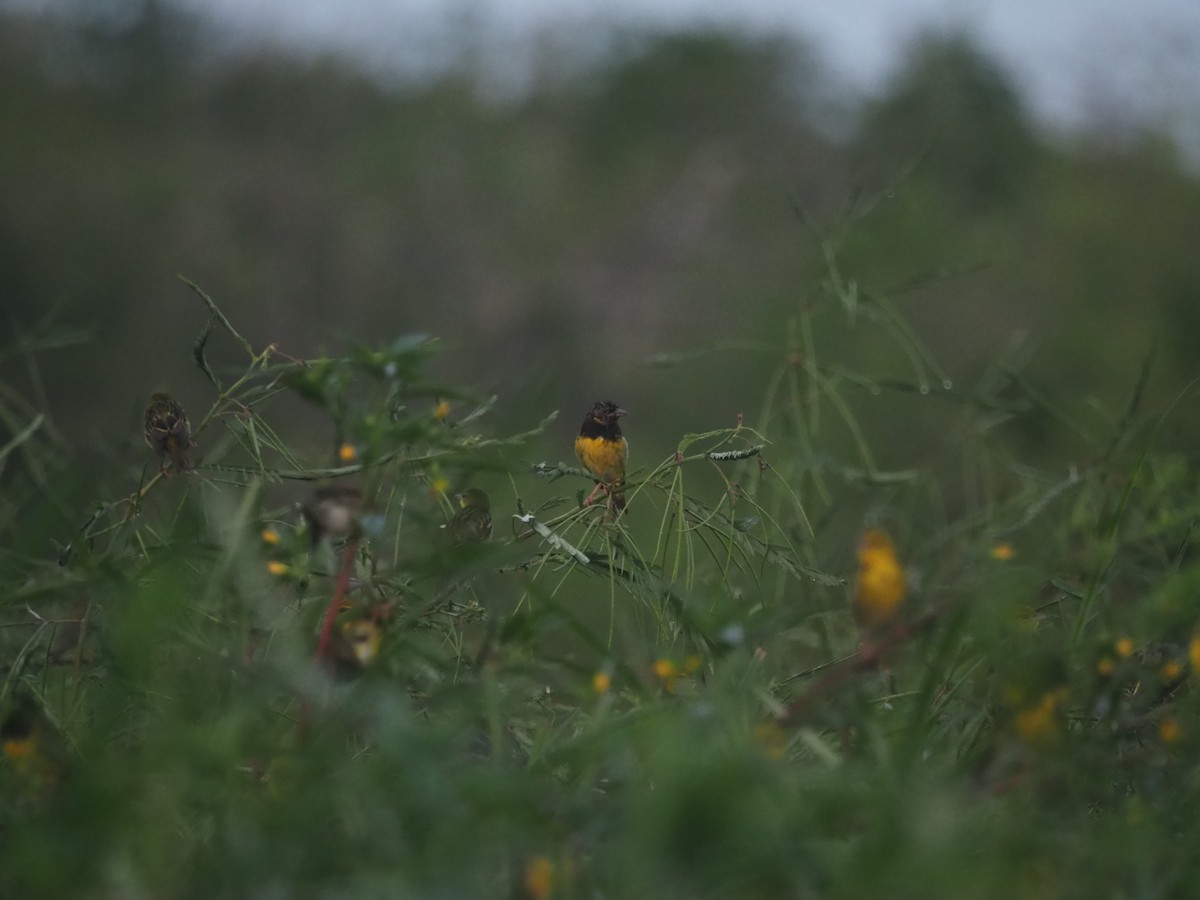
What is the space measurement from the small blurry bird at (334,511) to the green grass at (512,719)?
0.5 inches

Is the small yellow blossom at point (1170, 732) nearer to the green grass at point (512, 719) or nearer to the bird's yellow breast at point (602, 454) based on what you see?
the green grass at point (512, 719)

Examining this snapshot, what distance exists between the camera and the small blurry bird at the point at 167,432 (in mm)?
1906

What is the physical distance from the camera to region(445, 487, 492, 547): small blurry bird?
68.5 inches

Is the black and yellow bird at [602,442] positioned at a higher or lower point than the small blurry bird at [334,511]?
lower

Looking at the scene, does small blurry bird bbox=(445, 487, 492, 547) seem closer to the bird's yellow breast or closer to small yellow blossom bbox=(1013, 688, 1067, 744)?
small yellow blossom bbox=(1013, 688, 1067, 744)

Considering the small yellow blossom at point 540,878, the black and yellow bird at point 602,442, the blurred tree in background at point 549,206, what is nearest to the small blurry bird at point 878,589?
the small yellow blossom at point 540,878

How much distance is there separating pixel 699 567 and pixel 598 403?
87 centimetres

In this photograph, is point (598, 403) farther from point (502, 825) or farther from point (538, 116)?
point (538, 116)

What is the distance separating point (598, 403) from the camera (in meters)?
2.86

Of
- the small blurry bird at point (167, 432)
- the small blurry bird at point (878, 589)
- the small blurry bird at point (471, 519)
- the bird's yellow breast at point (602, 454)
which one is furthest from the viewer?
the bird's yellow breast at point (602, 454)

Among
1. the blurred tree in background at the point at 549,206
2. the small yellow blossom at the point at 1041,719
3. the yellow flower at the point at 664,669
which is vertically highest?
the small yellow blossom at the point at 1041,719

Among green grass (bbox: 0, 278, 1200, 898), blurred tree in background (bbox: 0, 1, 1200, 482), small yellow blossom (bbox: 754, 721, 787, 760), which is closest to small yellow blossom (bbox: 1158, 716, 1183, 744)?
green grass (bbox: 0, 278, 1200, 898)

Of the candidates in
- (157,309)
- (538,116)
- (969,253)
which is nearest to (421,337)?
(157,309)

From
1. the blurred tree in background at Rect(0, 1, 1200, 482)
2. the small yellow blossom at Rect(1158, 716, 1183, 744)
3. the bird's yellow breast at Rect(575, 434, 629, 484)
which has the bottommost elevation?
the blurred tree in background at Rect(0, 1, 1200, 482)
